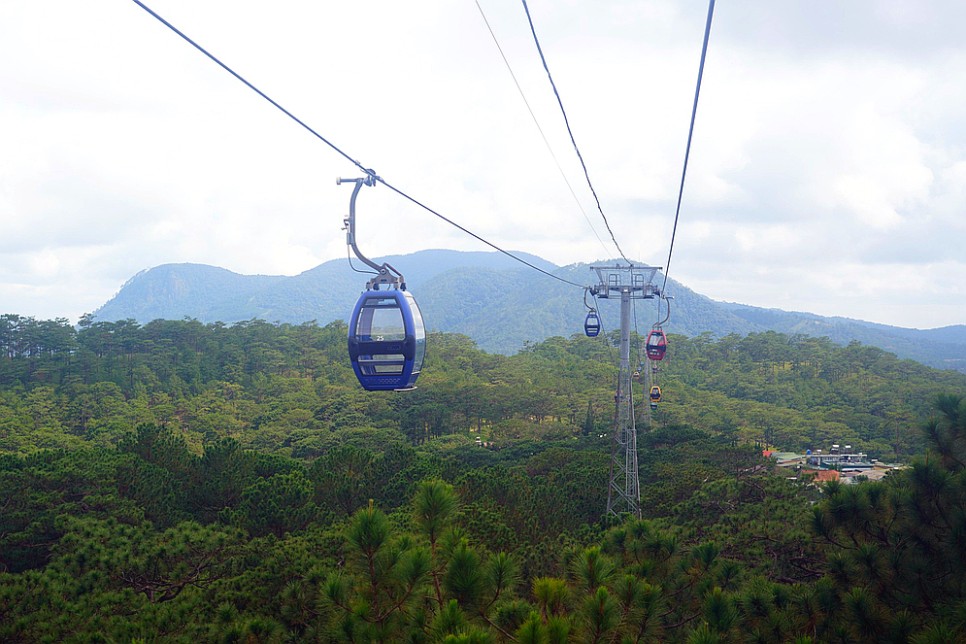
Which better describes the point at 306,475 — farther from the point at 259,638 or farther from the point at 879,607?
the point at 879,607

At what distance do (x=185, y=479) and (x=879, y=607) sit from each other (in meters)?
18.9

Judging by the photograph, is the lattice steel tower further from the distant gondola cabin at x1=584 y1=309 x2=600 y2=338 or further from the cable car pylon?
the cable car pylon

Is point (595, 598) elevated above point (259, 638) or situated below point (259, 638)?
above

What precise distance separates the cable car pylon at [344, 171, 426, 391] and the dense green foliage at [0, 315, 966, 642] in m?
2.22

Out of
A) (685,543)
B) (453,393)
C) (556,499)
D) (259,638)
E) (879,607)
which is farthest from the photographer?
(453,393)

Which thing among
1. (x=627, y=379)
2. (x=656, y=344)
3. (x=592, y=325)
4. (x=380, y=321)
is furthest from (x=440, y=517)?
(x=656, y=344)

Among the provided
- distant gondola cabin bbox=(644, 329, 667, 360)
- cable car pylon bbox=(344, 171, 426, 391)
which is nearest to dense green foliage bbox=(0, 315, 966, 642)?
cable car pylon bbox=(344, 171, 426, 391)

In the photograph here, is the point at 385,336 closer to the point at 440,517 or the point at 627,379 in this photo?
the point at 440,517

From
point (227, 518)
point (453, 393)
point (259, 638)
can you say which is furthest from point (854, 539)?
point (453, 393)

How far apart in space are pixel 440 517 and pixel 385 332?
106 inches

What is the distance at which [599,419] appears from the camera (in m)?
44.3

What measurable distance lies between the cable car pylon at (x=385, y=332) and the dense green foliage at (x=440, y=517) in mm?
2218

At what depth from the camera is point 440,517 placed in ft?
25.9

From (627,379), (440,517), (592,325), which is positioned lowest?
(440,517)
